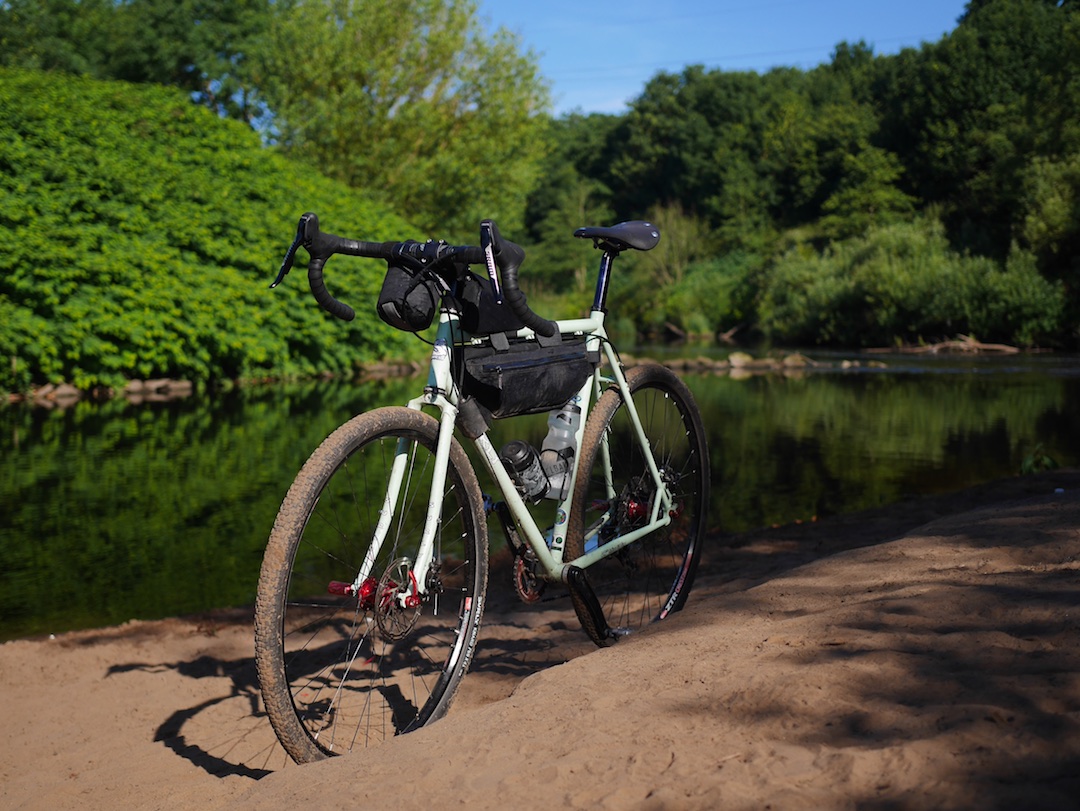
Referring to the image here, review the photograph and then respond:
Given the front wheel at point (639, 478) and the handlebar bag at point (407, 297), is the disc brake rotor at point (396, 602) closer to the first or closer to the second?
the handlebar bag at point (407, 297)

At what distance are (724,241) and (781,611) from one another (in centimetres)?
6424

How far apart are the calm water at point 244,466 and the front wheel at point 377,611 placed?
1684 millimetres

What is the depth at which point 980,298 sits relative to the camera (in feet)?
103

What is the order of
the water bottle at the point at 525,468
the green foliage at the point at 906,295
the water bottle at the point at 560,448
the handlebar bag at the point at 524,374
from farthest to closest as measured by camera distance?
1. the green foliage at the point at 906,295
2. the water bottle at the point at 560,448
3. the water bottle at the point at 525,468
4. the handlebar bag at the point at 524,374

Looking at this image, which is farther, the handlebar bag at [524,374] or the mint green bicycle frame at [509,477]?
the handlebar bag at [524,374]

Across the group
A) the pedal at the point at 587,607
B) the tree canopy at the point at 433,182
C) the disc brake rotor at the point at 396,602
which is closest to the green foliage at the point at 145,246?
the tree canopy at the point at 433,182

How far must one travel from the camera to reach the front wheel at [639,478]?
171 inches

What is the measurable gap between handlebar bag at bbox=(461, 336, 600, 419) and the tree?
97.5ft

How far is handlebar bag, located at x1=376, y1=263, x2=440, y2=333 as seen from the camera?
11.0 ft

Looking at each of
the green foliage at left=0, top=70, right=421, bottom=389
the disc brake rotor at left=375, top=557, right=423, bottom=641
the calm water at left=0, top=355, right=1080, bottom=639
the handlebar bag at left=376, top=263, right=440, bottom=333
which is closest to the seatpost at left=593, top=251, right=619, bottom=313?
the handlebar bag at left=376, top=263, right=440, bottom=333

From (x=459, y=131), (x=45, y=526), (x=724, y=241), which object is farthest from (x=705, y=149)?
(x=45, y=526)

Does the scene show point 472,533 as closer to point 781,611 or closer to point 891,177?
point 781,611

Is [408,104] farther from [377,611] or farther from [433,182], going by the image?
[377,611]

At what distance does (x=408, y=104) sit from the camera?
3503 cm
